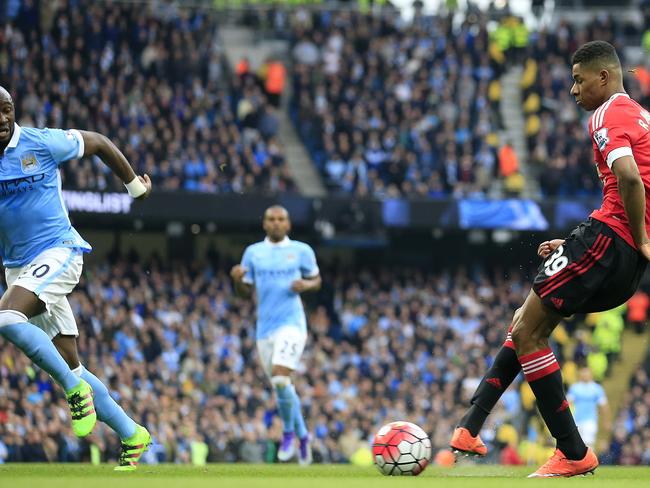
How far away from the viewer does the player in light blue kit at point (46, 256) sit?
A: 7.81 meters

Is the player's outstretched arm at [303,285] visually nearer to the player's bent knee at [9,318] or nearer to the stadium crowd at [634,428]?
the player's bent knee at [9,318]

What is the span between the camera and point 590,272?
766 centimetres

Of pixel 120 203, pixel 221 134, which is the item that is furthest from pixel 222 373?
pixel 221 134

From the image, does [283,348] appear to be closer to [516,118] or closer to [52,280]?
[52,280]

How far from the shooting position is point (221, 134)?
2425cm

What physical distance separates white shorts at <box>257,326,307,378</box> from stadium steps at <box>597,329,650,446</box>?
1254 cm

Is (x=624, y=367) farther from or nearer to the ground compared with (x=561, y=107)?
nearer to the ground

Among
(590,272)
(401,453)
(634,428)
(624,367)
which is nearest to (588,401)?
(634,428)

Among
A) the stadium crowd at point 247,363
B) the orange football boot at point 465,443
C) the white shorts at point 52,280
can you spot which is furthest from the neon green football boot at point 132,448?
the stadium crowd at point 247,363

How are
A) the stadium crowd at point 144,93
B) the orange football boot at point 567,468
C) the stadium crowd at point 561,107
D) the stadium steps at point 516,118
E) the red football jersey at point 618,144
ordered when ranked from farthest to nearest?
the stadium steps at point 516,118, the stadium crowd at point 561,107, the stadium crowd at point 144,93, the orange football boot at point 567,468, the red football jersey at point 618,144

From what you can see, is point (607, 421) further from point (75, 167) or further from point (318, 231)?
point (75, 167)

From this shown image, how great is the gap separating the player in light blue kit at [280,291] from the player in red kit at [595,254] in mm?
4510

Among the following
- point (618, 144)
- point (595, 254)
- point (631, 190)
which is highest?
point (618, 144)

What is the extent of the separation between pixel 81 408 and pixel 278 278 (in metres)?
5.11
